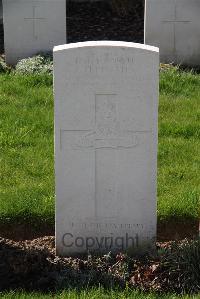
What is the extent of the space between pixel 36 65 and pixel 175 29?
1952 millimetres

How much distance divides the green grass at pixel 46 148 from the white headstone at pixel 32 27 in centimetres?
126

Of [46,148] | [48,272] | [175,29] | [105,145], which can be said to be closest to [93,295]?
[48,272]

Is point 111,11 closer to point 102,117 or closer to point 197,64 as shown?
point 197,64

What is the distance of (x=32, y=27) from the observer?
915 cm

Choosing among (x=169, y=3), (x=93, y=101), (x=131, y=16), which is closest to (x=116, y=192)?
(x=93, y=101)

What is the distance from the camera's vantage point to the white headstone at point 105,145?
408cm

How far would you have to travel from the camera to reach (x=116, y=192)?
14.1 feet

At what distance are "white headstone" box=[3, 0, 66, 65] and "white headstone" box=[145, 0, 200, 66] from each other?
1.17m

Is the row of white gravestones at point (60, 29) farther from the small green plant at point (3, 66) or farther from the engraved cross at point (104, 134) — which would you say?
the engraved cross at point (104, 134)

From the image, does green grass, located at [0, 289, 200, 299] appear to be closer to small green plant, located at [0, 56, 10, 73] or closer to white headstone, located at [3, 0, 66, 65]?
small green plant, located at [0, 56, 10, 73]

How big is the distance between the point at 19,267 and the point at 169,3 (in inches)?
222

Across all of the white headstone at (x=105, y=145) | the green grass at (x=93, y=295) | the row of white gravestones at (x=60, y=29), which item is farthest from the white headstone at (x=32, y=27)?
the green grass at (x=93, y=295)

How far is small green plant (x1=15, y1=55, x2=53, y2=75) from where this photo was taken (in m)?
8.17

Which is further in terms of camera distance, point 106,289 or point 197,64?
point 197,64
